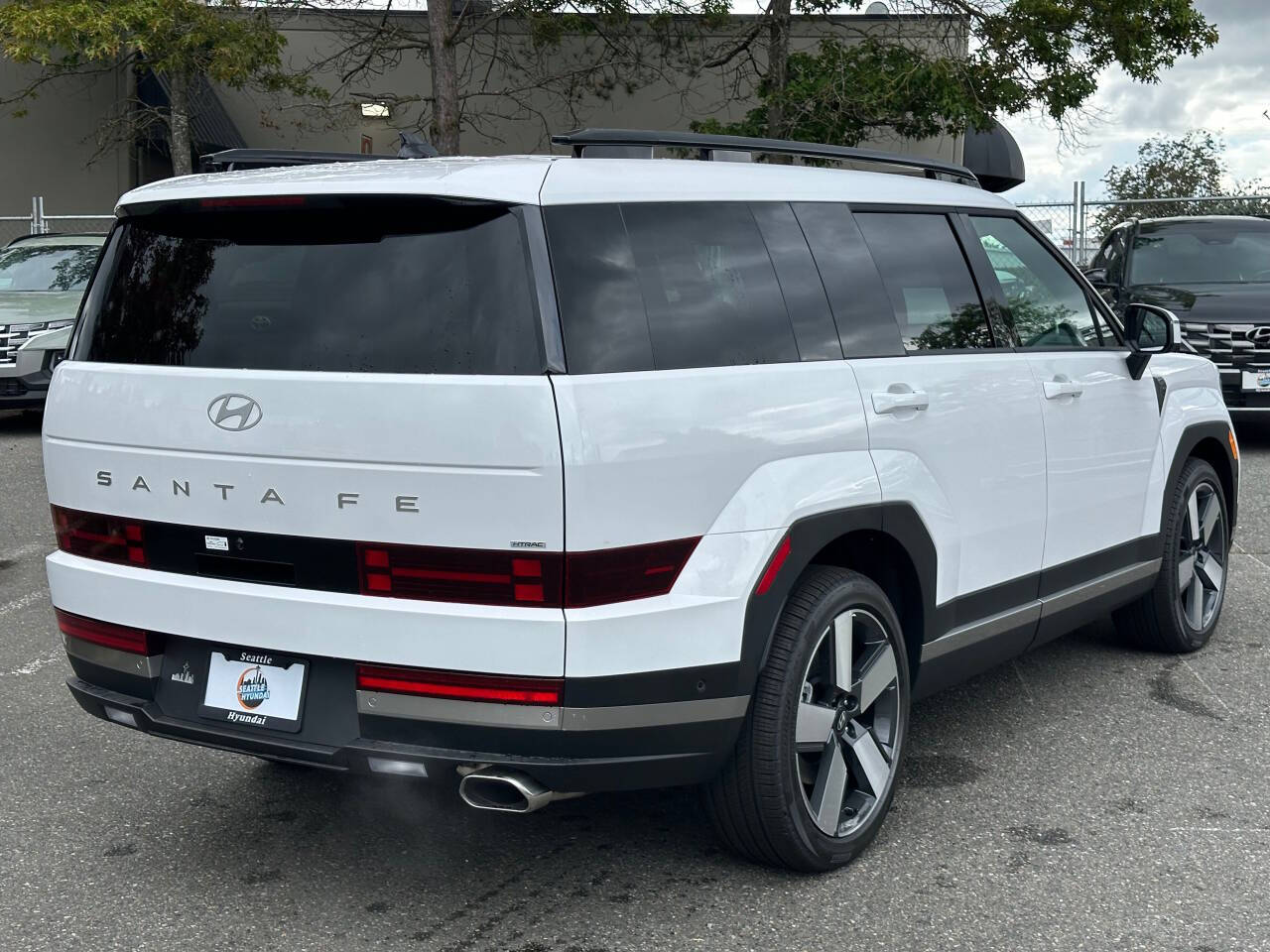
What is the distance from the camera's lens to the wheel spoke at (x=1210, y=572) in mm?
6027

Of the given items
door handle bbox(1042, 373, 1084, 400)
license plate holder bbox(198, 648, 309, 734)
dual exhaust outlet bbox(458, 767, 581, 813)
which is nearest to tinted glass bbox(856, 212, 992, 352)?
door handle bbox(1042, 373, 1084, 400)

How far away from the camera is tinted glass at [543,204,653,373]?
3.24 m

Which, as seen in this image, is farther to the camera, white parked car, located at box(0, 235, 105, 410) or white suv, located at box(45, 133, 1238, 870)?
white parked car, located at box(0, 235, 105, 410)

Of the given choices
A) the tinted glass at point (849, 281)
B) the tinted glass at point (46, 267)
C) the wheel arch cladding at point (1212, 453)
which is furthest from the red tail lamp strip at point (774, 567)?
the tinted glass at point (46, 267)

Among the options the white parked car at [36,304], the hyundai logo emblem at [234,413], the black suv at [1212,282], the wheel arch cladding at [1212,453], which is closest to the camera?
the hyundai logo emblem at [234,413]

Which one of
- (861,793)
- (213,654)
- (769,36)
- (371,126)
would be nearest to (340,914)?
(213,654)

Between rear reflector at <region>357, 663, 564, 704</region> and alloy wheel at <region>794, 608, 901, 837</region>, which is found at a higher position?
rear reflector at <region>357, 663, 564, 704</region>

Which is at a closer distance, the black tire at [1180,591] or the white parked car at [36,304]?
the black tire at [1180,591]

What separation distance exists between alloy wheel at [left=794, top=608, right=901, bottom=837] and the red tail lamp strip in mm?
288

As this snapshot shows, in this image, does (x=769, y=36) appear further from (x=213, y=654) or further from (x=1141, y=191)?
(x=213, y=654)

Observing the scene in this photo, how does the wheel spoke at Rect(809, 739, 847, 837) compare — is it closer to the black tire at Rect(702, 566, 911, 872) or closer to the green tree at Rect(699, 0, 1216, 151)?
the black tire at Rect(702, 566, 911, 872)

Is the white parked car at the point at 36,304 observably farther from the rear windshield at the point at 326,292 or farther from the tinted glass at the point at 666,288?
the tinted glass at the point at 666,288

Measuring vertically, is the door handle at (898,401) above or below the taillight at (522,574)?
above

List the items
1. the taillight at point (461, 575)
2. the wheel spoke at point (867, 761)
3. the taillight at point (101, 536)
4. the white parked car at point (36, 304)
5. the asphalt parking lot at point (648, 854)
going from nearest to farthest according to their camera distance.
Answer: the taillight at point (461, 575) → the asphalt parking lot at point (648, 854) → the taillight at point (101, 536) → the wheel spoke at point (867, 761) → the white parked car at point (36, 304)
